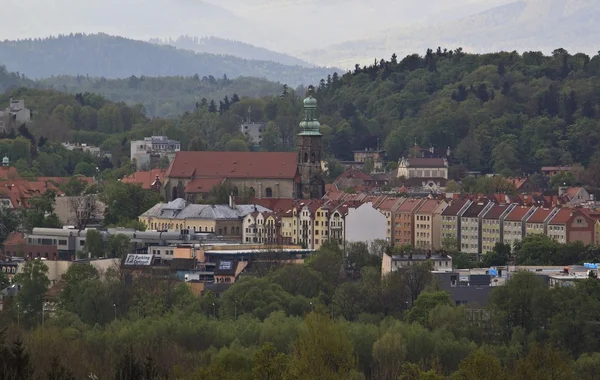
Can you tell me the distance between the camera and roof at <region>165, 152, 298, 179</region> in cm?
11462

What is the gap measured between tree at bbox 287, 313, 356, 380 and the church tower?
188 feet

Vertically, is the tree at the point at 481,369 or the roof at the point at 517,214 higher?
the roof at the point at 517,214

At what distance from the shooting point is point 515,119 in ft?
492

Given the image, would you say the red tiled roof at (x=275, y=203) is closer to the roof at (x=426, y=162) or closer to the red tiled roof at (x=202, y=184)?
the red tiled roof at (x=202, y=184)

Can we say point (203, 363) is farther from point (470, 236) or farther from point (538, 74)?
point (538, 74)

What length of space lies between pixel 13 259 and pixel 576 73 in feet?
282

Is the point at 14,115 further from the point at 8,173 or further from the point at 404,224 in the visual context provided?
the point at 404,224

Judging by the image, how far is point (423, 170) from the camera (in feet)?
439

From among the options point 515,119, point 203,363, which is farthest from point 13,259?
point 515,119

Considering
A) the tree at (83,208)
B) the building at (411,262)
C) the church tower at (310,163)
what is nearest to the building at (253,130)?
the church tower at (310,163)

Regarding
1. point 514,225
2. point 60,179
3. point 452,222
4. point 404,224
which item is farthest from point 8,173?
point 514,225

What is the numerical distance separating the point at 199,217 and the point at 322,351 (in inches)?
1955

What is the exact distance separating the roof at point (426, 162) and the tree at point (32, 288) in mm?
57508

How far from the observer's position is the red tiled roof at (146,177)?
120m
